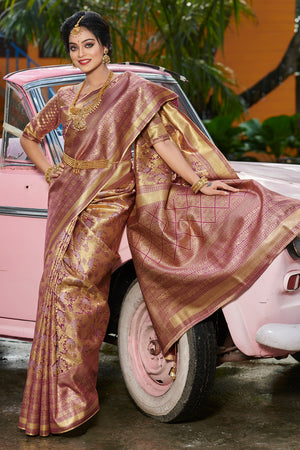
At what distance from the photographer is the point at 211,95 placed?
1080 cm

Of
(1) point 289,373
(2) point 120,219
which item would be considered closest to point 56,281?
(2) point 120,219

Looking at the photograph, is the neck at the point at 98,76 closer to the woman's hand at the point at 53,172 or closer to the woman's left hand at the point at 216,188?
the woman's hand at the point at 53,172

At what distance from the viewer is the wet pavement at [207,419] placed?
140 inches

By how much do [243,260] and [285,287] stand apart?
0.20m

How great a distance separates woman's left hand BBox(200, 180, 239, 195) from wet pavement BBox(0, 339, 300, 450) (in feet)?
3.49

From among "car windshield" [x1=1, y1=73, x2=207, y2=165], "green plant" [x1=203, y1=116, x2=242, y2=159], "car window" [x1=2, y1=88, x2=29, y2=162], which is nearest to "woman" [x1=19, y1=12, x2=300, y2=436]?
"car windshield" [x1=1, y1=73, x2=207, y2=165]

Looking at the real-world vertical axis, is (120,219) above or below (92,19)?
below

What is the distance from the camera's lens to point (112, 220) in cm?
363

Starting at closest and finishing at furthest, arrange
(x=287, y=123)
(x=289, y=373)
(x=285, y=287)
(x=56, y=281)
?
(x=285, y=287), (x=56, y=281), (x=289, y=373), (x=287, y=123)

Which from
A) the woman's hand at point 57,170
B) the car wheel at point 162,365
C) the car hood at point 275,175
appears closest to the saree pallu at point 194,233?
the car wheel at point 162,365

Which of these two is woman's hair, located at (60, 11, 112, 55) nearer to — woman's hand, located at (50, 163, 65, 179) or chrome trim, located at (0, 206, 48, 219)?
woman's hand, located at (50, 163, 65, 179)

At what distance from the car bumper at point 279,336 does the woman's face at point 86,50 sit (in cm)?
137

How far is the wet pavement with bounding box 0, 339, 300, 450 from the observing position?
3.55 m

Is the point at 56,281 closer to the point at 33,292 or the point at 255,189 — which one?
the point at 33,292
